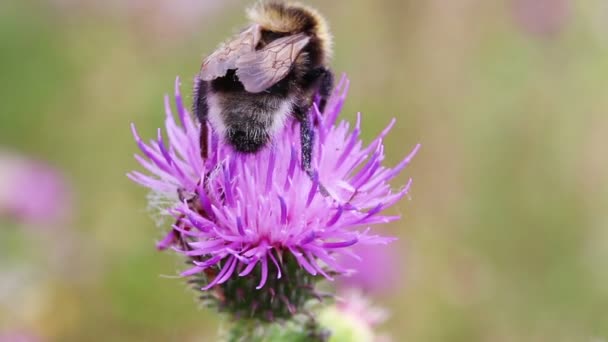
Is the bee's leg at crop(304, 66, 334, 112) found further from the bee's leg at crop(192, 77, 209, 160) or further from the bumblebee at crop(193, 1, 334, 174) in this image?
the bee's leg at crop(192, 77, 209, 160)

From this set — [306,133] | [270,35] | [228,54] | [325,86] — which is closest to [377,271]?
[325,86]

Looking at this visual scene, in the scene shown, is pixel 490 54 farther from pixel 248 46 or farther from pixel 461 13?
pixel 248 46

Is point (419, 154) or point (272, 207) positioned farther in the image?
point (419, 154)

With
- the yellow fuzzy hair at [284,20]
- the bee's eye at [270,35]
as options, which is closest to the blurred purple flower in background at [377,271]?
the yellow fuzzy hair at [284,20]

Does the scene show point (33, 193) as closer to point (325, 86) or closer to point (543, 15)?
point (325, 86)

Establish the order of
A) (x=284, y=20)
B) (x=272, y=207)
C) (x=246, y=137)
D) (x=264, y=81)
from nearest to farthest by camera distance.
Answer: (x=264, y=81) → (x=246, y=137) → (x=272, y=207) → (x=284, y=20)

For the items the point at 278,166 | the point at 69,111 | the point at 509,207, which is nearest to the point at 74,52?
the point at 69,111

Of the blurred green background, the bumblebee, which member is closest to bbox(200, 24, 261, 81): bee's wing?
the bumblebee

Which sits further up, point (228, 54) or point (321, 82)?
point (321, 82)
